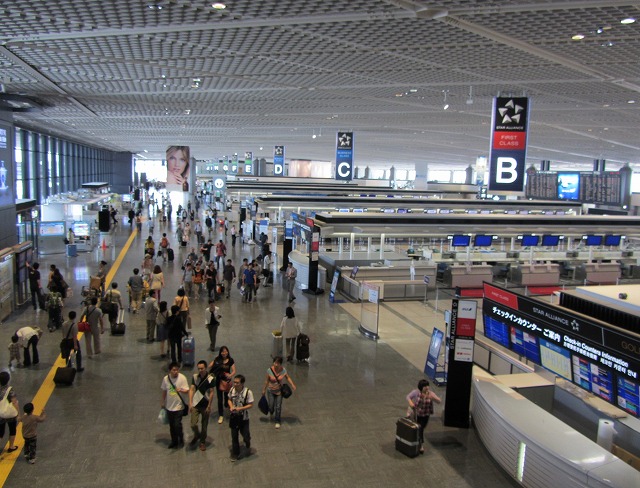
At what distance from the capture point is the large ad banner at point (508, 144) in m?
13.2

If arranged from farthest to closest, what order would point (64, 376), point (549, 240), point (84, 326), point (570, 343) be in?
point (549, 240) → point (84, 326) → point (64, 376) → point (570, 343)

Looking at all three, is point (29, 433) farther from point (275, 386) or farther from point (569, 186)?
point (569, 186)

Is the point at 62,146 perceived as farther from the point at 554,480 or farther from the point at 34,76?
the point at 554,480

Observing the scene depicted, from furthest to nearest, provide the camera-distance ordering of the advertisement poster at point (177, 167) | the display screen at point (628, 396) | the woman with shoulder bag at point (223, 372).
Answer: the advertisement poster at point (177, 167) < the woman with shoulder bag at point (223, 372) < the display screen at point (628, 396)

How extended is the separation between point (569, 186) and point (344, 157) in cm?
2371

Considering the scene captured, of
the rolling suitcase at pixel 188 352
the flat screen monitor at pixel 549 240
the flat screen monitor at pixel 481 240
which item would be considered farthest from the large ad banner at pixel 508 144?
the flat screen monitor at pixel 549 240

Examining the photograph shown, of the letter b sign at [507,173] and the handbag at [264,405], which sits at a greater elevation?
the letter b sign at [507,173]

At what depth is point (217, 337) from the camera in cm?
1258

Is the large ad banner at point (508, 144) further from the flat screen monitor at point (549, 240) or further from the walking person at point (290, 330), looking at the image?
the flat screen monitor at point (549, 240)

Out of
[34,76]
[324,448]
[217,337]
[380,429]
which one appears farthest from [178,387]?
[34,76]

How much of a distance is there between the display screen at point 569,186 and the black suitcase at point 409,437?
39.9 m

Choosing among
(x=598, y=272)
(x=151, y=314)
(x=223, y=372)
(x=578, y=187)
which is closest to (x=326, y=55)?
(x=223, y=372)

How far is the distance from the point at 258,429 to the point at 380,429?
1.81 metres

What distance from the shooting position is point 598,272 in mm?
23375
